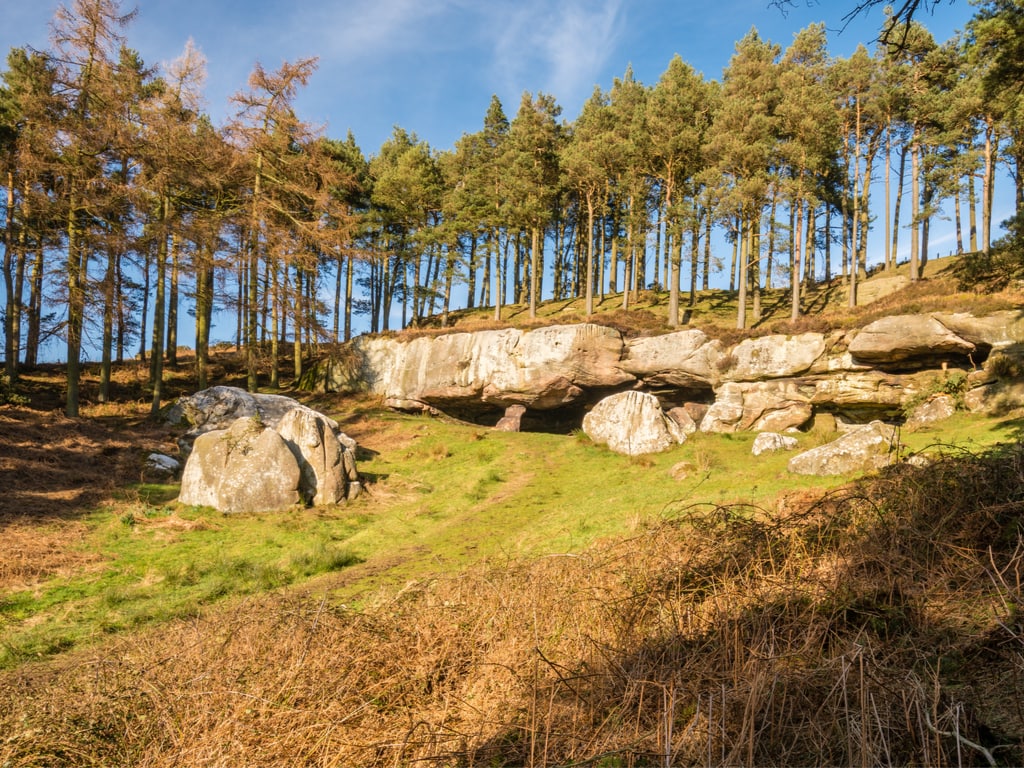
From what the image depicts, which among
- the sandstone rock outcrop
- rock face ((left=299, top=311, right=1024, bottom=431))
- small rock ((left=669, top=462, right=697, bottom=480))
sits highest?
rock face ((left=299, top=311, right=1024, bottom=431))

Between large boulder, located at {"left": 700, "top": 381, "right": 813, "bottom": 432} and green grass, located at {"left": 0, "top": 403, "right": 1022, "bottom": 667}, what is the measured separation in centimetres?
184

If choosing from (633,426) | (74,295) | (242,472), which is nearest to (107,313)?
(74,295)

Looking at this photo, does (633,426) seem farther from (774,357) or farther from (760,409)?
(774,357)

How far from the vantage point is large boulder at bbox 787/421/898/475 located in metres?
12.2

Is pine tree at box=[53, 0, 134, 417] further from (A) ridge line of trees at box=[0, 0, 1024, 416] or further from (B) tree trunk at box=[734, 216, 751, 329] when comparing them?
(B) tree trunk at box=[734, 216, 751, 329]

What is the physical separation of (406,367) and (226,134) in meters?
14.2

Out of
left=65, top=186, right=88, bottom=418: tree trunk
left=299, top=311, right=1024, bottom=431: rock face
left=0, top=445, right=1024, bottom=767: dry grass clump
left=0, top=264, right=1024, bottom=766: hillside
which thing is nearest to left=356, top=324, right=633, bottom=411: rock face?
left=299, top=311, right=1024, bottom=431: rock face

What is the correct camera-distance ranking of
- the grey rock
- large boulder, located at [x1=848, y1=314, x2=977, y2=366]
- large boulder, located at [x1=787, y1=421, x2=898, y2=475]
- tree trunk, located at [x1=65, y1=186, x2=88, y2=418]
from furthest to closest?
the grey rock, tree trunk, located at [x1=65, y1=186, x2=88, y2=418], large boulder, located at [x1=848, y1=314, x2=977, y2=366], large boulder, located at [x1=787, y1=421, x2=898, y2=475]

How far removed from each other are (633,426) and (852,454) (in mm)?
8708

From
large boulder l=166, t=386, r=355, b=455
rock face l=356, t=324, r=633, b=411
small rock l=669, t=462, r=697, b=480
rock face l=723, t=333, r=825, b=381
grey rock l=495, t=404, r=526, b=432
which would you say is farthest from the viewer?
grey rock l=495, t=404, r=526, b=432

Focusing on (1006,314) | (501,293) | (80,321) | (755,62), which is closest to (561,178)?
(501,293)

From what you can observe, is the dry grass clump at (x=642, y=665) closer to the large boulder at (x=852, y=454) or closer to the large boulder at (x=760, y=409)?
the large boulder at (x=852, y=454)

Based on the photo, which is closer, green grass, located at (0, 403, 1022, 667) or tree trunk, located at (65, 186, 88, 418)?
green grass, located at (0, 403, 1022, 667)

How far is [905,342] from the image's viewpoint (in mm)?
19719
